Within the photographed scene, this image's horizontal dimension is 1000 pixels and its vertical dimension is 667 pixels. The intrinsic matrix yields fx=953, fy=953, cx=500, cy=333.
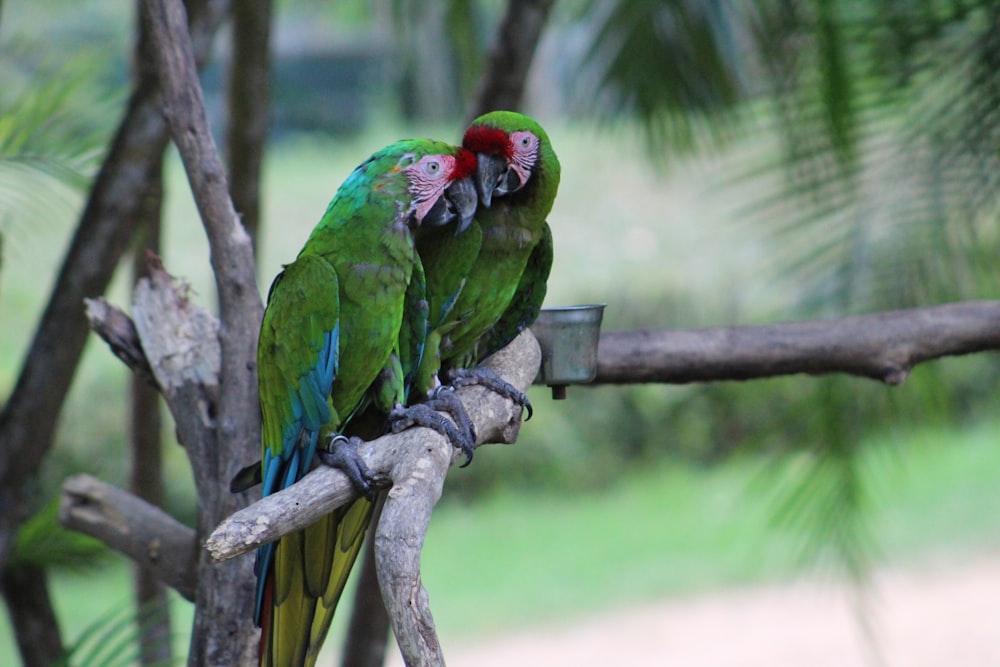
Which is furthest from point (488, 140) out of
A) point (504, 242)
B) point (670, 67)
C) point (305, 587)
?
point (670, 67)

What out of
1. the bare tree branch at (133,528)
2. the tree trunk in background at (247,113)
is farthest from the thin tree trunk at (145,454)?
the bare tree branch at (133,528)

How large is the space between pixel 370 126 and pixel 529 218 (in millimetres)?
3866

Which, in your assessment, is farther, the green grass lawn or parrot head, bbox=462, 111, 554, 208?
the green grass lawn

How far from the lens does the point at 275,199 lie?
4.04m

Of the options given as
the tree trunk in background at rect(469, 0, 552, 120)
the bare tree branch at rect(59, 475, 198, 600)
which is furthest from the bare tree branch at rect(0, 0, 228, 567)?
the tree trunk in background at rect(469, 0, 552, 120)

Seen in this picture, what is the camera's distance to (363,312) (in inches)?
35.5

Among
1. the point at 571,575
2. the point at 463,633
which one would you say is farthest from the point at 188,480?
the point at 571,575

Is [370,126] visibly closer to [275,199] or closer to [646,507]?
[275,199]

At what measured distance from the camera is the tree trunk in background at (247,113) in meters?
1.66

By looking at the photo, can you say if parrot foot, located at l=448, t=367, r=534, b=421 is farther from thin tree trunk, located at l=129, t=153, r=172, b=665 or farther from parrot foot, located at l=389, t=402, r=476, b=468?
thin tree trunk, located at l=129, t=153, r=172, b=665

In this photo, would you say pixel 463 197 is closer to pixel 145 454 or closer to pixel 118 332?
pixel 118 332

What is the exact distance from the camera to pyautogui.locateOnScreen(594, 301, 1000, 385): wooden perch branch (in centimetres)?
129

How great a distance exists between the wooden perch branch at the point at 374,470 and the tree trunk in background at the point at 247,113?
0.76m

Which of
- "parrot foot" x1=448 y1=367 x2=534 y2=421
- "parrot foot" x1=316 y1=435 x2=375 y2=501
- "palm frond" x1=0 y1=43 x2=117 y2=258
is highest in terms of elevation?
"palm frond" x1=0 y1=43 x2=117 y2=258
